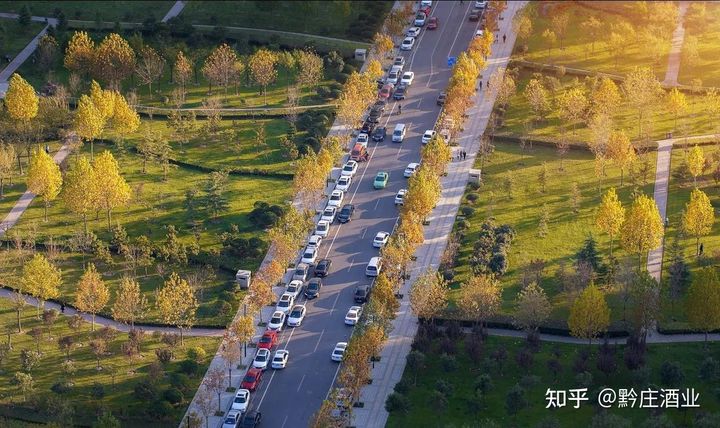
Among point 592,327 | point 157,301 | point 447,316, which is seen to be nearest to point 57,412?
point 157,301

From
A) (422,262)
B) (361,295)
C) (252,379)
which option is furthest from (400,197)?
(252,379)

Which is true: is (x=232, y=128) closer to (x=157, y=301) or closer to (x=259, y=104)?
(x=259, y=104)

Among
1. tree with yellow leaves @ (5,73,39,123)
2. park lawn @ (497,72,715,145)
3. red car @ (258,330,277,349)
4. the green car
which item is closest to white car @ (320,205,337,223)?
the green car

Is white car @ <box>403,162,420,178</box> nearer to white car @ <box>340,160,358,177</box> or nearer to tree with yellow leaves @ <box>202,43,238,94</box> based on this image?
white car @ <box>340,160,358,177</box>

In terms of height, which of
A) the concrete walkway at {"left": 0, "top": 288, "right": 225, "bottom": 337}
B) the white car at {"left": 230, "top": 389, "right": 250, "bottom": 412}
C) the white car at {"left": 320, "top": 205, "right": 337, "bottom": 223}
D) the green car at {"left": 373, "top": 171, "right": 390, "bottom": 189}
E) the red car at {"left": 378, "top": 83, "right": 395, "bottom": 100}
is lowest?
the white car at {"left": 230, "top": 389, "right": 250, "bottom": 412}

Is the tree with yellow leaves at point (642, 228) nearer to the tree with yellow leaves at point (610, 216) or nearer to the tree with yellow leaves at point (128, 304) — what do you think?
the tree with yellow leaves at point (610, 216)

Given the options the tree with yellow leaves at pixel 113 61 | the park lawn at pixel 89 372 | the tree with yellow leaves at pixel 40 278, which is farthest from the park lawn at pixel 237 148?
the park lawn at pixel 89 372
